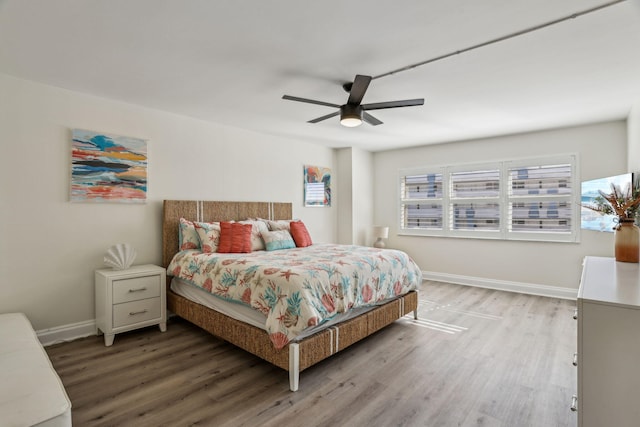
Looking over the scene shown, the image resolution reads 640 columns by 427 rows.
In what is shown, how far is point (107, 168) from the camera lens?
327 centimetres

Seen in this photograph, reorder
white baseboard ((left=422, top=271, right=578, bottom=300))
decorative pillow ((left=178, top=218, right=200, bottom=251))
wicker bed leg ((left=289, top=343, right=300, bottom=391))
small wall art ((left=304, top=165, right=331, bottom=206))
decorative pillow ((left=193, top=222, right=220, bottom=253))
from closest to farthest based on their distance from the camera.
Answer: wicker bed leg ((left=289, top=343, right=300, bottom=391)) < decorative pillow ((left=193, top=222, right=220, bottom=253)) < decorative pillow ((left=178, top=218, right=200, bottom=251)) < white baseboard ((left=422, top=271, right=578, bottom=300)) < small wall art ((left=304, top=165, right=331, bottom=206))

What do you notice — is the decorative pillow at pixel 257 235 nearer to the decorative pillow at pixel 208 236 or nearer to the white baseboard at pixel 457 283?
the decorative pillow at pixel 208 236

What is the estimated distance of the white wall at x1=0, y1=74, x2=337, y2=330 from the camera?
2787 mm

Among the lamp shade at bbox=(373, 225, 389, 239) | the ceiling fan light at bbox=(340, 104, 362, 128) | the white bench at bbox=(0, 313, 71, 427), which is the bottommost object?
the white bench at bbox=(0, 313, 71, 427)

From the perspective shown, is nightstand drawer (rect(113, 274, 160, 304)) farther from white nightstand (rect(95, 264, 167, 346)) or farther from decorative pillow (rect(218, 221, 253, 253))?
decorative pillow (rect(218, 221, 253, 253))

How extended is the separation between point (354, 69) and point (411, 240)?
13.0ft

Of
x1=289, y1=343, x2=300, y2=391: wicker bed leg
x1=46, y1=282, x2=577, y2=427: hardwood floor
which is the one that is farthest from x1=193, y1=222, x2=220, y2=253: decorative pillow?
x1=289, y1=343, x2=300, y2=391: wicker bed leg

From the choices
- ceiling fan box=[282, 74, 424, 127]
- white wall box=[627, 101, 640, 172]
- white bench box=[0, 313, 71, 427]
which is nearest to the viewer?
white bench box=[0, 313, 71, 427]

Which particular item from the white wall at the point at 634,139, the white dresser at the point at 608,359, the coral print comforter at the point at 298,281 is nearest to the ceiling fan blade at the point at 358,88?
the coral print comforter at the point at 298,281

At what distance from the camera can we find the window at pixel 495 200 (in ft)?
14.7

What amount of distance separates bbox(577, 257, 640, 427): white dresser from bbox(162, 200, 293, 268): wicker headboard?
143 inches

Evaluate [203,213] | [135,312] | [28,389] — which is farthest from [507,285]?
[28,389]

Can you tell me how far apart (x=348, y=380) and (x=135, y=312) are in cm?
211

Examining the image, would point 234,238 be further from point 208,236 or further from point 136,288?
point 136,288
